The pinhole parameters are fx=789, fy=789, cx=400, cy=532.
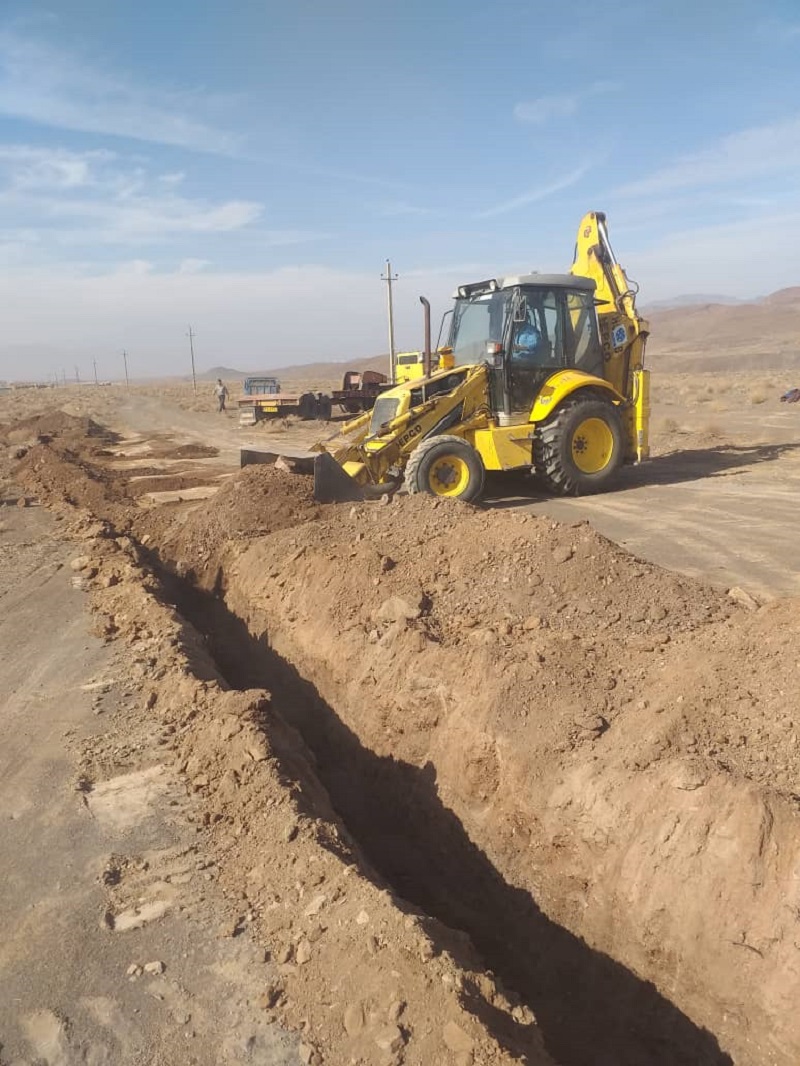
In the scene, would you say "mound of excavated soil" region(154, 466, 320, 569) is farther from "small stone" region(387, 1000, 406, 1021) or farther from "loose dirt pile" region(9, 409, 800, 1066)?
"small stone" region(387, 1000, 406, 1021)

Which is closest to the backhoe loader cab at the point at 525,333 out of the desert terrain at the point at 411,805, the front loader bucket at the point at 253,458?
the front loader bucket at the point at 253,458

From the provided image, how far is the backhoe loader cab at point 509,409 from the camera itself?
1058 cm

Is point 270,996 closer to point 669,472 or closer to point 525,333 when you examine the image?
point 525,333

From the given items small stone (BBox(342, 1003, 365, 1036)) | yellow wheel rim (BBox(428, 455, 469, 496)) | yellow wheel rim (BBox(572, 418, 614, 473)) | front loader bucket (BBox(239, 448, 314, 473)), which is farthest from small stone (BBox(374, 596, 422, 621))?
yellow wheel rim (BBox(572, 418, 614, 473))

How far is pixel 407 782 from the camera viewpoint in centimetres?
523

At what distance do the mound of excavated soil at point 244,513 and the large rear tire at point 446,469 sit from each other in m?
1.40

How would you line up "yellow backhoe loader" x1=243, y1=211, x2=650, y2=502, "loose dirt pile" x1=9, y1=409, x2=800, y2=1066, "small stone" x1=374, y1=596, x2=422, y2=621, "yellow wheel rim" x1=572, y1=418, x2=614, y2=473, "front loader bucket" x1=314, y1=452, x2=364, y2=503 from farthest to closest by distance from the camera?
1. "yellow wheel rim" x1=572, y1=418, x2=614, y2=473
2. "yellow backhoe loader" x1=243, y1=211, x2=650, y2=502
3. "front loader bucket" x1=314, y1=452, x2=364, y2=503
4. "small stone" x1=374, y1=596, x2=422, y2=621
5. "loose dirt pile" x1=9, y1=409, x2=800, y2=1066

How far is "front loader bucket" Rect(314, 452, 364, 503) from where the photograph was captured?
32.7 feet

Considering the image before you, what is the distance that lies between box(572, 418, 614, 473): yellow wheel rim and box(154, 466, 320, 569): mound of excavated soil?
13.2ft

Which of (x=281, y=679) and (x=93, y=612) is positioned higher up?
(x=93, y=612)

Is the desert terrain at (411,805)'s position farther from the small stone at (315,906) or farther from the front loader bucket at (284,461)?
the front loader bucket at (284,461)

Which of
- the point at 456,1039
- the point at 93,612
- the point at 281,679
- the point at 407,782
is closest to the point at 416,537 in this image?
the point at 281,679

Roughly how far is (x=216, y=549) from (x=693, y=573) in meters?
5.12

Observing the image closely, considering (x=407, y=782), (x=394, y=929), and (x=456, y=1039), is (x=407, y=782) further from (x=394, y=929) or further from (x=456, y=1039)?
(x=456, y=1039)
